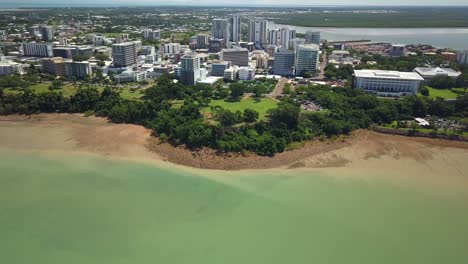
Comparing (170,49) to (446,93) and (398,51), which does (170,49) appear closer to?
(398,51)

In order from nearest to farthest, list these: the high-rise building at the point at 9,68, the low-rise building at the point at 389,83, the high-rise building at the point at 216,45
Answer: the low-rise building at the point at 389,83, the high-rise building at the point at 9,68, the high-rise building at the point at 216,45

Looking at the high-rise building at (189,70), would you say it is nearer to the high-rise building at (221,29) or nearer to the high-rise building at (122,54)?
the high-rise building at (122,54)

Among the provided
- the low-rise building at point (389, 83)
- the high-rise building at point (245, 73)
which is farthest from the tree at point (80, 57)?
the low-rise building at point (389, 83)

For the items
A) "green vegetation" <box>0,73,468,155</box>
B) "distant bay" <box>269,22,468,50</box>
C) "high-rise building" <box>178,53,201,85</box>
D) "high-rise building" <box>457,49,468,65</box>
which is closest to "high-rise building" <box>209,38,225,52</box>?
"high-rise building" <box>178,53,201,85</box>

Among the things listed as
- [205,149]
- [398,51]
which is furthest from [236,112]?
[398,51]

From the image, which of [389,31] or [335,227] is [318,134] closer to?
[335,227]

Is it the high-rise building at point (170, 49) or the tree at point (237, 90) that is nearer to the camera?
the tree at point (237, 90)
